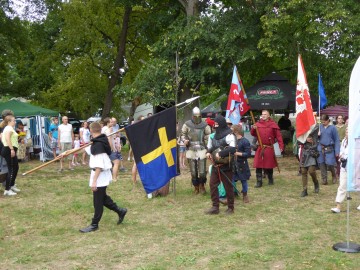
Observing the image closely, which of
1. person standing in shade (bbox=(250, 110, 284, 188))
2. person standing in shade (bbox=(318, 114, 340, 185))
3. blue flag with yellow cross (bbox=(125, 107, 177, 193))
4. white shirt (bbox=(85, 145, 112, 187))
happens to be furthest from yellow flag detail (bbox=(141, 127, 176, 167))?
person standing in shade (bbox=(318, 114, 340, 185))

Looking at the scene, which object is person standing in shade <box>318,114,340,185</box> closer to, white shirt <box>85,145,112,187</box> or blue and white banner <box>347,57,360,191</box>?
blue and white banner <box>347,57,360,191</box>

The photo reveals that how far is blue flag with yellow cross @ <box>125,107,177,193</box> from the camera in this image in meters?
8.62

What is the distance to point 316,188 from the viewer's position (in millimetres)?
10617

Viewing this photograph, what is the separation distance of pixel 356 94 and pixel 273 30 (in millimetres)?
10920

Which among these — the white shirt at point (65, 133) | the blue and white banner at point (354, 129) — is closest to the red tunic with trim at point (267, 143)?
the blue and white banner at point (354, 129)

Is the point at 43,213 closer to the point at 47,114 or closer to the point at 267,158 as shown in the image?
the point at 267,158

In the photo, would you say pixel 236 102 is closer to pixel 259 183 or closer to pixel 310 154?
pixel 259 183

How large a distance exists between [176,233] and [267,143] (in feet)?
15.7

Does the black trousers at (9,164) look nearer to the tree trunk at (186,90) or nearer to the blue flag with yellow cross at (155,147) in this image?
the blue flag with yellow cross at (155,147)

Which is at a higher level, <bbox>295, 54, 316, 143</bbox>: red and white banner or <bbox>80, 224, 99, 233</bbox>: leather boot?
<bbox>295, 54, 316, 143</bbox>: red and white banner

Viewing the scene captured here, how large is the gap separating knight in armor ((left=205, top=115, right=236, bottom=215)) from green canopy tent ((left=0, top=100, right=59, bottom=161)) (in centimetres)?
1120

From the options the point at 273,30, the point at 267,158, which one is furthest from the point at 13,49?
the point at 267,158

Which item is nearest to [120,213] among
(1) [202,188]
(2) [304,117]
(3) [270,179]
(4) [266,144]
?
(1) [202,188]

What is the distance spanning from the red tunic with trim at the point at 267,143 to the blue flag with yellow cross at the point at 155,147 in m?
2.87
